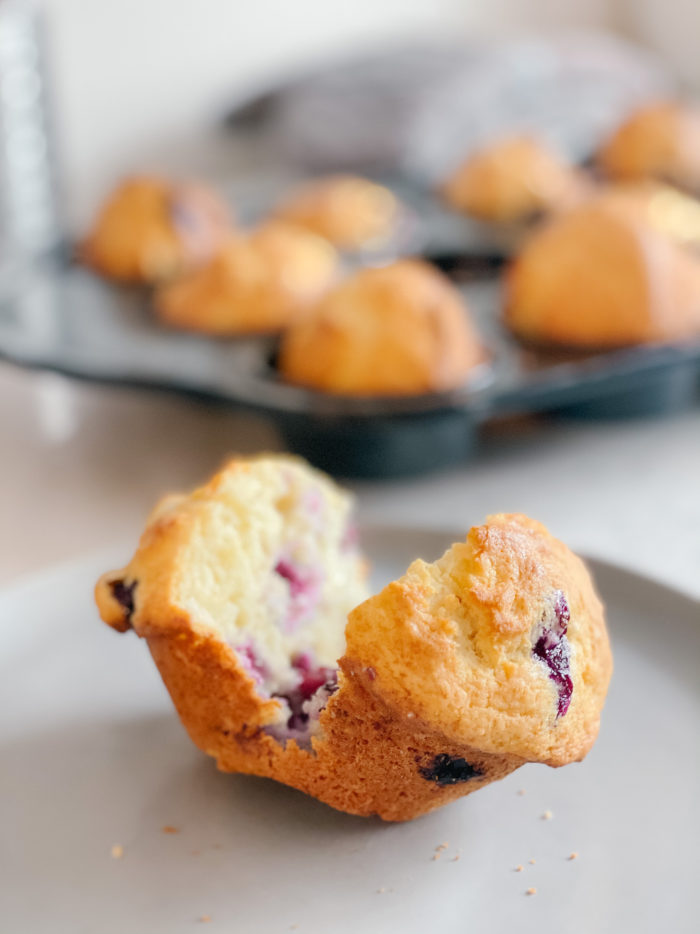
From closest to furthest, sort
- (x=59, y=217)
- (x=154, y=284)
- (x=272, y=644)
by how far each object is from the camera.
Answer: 1. (x=272, y=644)
2. (x=154, y=284)
3. (x=59, y=217)

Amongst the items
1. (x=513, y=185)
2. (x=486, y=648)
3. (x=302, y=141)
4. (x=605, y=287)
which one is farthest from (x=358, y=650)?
(x=302, y=141)

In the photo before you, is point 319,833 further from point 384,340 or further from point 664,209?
point 664,209

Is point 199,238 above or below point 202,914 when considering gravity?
above

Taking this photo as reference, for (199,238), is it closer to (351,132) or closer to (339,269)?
(339,269)

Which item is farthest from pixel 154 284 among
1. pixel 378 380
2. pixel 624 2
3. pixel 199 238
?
pixel 624 2

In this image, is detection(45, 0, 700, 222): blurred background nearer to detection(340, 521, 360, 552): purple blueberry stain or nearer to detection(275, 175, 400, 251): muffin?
detection(275, 175, 400, 251): muffin

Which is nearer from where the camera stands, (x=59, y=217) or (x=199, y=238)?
(x=199, y=238)

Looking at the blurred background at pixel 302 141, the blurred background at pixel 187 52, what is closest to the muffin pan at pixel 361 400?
the blurred background at pixel 302 141
